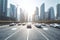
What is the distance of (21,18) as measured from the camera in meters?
172

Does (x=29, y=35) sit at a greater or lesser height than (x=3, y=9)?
lesser

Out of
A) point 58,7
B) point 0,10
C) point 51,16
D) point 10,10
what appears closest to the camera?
point 0,10

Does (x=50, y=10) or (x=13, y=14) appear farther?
(x=50, y=10)

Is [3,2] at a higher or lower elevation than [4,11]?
higher

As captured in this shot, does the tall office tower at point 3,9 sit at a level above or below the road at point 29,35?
above

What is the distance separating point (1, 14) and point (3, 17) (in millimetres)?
4016

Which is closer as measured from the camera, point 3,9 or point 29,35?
point 29,35

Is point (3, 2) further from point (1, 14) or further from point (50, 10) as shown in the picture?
point (50, 10)

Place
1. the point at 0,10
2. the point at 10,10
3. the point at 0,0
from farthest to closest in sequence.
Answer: the point at 10,10, the point at 0,10, the point at 0,0

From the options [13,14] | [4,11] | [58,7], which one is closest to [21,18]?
[13,14]

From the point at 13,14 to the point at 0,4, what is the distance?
4035 cm

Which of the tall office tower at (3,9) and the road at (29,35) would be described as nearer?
the road at (29,35)

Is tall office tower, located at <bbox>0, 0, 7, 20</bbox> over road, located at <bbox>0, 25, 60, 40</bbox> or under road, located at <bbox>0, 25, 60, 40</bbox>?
over

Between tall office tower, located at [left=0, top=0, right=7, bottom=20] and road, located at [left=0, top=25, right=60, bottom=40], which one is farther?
tall office tower, located at [left=0, top=0, right=7, bottom=20]
